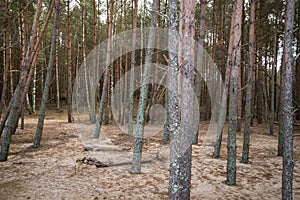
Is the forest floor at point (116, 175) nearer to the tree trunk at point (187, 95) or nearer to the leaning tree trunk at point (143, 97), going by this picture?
the leaning tree trunk at point (143, 97)

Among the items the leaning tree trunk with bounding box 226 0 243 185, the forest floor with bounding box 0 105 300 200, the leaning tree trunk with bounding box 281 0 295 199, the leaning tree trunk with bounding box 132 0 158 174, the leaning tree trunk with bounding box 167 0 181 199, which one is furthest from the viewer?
the leaning tree trunk with bounding box 132 0 158 174

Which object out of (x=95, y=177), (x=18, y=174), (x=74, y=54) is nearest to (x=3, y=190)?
(x=18, y=174)

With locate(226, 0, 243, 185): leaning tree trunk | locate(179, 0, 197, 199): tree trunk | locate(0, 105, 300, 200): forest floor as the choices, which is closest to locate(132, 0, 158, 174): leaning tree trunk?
locate(0, 105, 300, 200): forest floor

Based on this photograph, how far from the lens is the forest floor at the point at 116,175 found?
4.77 metres

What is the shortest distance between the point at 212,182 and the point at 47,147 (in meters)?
6.04

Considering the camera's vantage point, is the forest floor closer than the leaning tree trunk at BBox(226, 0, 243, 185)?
Yes

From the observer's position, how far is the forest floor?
4.77 meters

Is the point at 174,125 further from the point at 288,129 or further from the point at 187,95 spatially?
the point at 288,129

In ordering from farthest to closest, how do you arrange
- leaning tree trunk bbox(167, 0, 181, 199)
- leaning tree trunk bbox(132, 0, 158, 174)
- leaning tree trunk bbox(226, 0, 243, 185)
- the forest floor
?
leaning tree trunk bbox(132, 0, 158, 174) < leaning tree trunk bbox(226, 0, 243, 185) < the forest floor < leaning tree trunk bbox(167, 0, 181, 199)

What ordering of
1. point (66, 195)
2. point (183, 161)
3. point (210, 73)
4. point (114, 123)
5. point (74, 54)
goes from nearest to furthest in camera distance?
point (183, 161) < point (66, 195) < point (114, 123) < point (210, 73) < point (74, 54)

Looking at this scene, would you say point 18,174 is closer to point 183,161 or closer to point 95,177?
point 95,177

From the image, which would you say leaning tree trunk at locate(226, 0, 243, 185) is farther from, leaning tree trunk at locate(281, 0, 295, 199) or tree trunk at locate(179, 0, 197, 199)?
tree trunk at locate(179, 0, 197, 199)

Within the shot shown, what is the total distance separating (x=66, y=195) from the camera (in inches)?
181

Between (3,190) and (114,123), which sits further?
(114,123)
